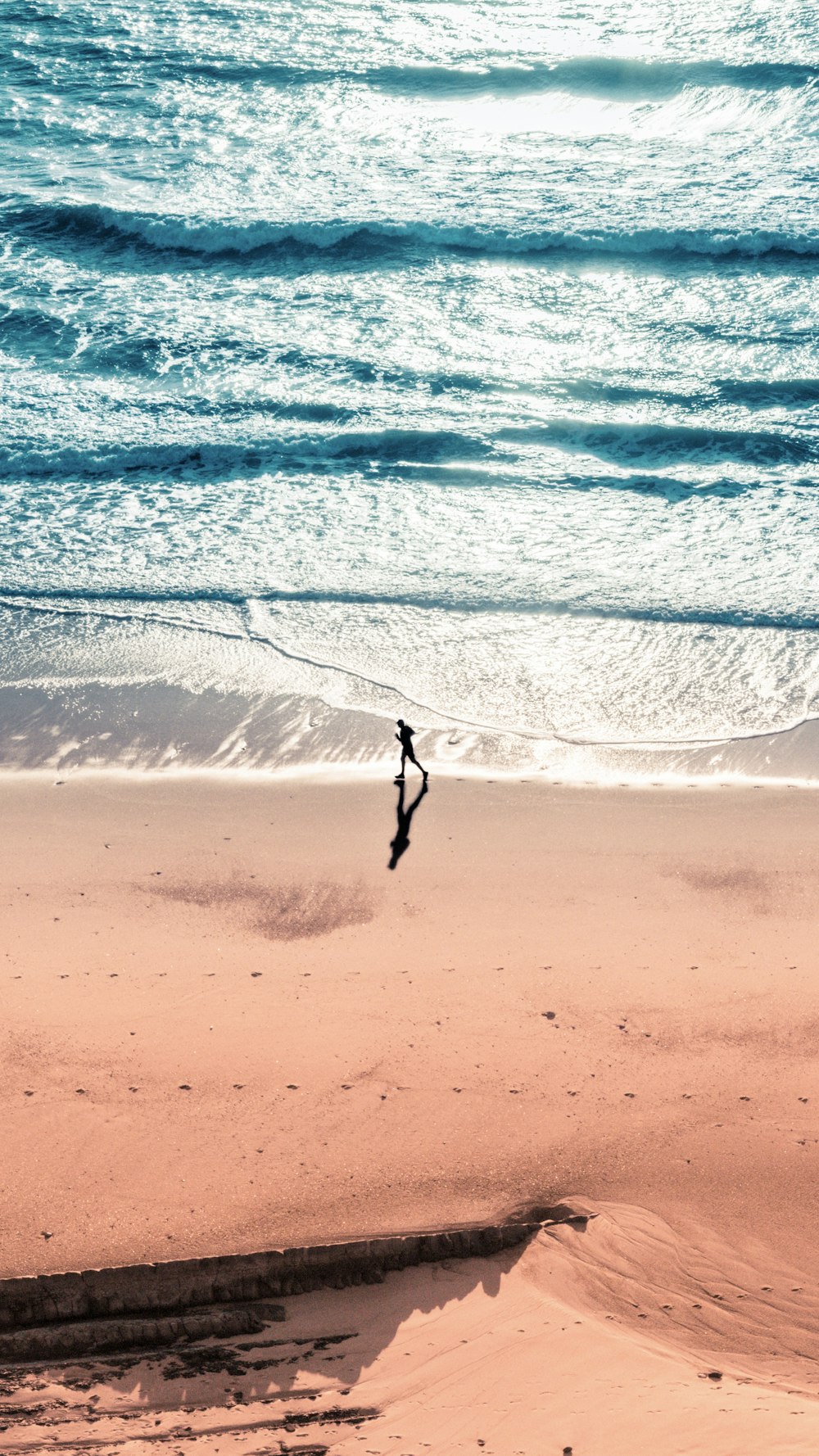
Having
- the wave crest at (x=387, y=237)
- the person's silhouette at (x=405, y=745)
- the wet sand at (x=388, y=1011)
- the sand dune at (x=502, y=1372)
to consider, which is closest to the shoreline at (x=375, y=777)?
the wet sand at (x=388, y=1011)

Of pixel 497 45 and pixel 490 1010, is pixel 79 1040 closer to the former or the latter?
pixel 490 1010

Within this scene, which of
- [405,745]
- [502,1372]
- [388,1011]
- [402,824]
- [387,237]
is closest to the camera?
[502,1372]

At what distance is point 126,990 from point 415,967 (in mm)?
1776

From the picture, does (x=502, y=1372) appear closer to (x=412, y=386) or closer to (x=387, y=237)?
(x=412, y=386)

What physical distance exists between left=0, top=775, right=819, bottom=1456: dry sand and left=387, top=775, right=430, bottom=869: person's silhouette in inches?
2.7

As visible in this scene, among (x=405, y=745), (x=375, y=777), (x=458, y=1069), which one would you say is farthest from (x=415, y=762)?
(x=458, y=1069)

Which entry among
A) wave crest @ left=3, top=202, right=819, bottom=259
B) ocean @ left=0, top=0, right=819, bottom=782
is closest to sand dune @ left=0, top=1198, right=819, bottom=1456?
ocean @ left=0, top=0, right=819, bottom=782

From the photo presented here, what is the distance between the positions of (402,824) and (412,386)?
10.3m

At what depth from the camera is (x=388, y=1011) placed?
7148 mm

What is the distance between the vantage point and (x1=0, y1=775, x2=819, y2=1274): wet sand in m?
5.95

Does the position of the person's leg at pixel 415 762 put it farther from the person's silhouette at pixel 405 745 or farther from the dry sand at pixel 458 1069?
the dry sand at pixel 458 1069

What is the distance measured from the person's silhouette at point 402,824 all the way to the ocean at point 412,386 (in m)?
0.54

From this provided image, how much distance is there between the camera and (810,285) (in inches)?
802

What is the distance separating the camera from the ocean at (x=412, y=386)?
440 inches
